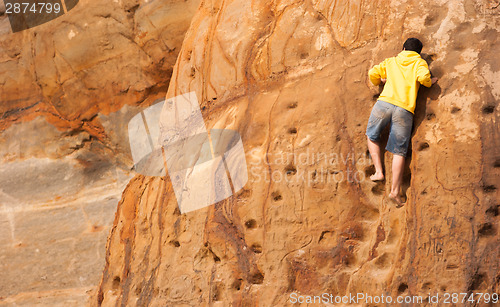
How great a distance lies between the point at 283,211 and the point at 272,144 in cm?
49

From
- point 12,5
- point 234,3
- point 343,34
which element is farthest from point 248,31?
point 12,5

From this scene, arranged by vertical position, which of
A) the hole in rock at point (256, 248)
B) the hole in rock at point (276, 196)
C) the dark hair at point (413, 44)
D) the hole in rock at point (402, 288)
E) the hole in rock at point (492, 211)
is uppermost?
the dark hair at point (413, 44)

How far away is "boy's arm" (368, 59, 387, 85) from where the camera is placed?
390 centimetres

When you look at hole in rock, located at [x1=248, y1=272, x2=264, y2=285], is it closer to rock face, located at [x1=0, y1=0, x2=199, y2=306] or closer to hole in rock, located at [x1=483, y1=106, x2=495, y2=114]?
hole in rock, located at [x1=483, y1=106, x2=495, y2=114]

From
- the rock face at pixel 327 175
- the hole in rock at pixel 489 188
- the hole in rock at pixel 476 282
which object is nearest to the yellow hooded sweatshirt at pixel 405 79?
the rock face at pixel 327 175

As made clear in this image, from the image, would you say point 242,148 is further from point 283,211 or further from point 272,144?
point 283,211

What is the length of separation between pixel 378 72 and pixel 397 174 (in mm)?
685

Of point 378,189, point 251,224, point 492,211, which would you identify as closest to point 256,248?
point 251,224

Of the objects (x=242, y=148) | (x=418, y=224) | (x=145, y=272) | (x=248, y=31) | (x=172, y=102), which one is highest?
(x=248, y=31)

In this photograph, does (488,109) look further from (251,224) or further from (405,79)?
(251,224)

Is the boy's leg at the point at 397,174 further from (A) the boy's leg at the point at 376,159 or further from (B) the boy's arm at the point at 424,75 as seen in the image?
(B) the boy's arm at the point at 424,75

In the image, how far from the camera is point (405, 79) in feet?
12.4

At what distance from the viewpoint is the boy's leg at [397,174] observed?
3.75 metres

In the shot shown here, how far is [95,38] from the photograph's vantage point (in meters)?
6.28
